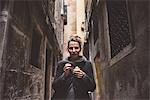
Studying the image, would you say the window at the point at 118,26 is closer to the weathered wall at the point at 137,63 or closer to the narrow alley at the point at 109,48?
the narrow alley at the point at 109,48

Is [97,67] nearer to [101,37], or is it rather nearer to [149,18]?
[101,37]

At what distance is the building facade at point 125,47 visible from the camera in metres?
3.05

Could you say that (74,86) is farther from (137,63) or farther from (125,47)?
(125,47)

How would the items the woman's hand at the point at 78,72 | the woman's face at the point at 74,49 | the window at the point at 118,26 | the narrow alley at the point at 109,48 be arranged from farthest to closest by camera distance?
the window at the point at 118,26, the narrow alley at the point at 109,48, the woman's face at the point at 74,49, the woman's hand at the point at 78,72

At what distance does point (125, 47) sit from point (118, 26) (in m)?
1.03

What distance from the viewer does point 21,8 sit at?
5.16 m

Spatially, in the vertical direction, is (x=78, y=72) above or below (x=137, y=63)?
below

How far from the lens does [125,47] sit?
4.13 meters

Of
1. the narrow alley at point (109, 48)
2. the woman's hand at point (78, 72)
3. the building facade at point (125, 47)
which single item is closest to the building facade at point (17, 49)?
the narrow alley at point (109, 48)

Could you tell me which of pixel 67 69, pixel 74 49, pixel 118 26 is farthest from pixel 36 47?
pixel 67 69

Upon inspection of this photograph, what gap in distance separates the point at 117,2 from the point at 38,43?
12.8 ft

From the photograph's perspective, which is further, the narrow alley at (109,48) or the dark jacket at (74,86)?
the narrow alley at (109,48)

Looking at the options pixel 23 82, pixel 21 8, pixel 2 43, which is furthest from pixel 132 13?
pixel 23 82

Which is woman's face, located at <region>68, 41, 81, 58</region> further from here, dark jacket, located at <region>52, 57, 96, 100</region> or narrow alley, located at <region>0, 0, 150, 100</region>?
narrow alley, located at <region>0, 0, 150, 100</region>
